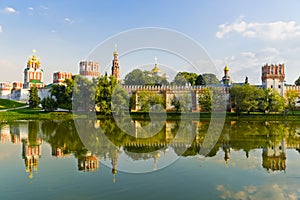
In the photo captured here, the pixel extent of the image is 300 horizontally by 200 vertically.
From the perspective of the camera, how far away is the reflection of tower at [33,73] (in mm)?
61275

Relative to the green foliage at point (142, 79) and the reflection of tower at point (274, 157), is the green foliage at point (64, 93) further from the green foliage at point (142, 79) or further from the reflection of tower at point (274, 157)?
the reflection of tower at point (274, 157)

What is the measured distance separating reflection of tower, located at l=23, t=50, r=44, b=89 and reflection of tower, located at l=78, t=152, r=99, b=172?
56212 millimetres

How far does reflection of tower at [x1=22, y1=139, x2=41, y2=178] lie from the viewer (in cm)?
809

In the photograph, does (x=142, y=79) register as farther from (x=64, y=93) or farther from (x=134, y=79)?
(x=64, y=93)

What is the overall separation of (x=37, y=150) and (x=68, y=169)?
11.9ft

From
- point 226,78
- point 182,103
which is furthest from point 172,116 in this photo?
point 226,78

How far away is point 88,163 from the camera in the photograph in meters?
8.84

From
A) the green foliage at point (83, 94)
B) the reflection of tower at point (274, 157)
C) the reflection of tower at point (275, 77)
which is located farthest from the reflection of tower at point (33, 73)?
the reflection of tower at point (274, 157)

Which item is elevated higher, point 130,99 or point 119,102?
point 130,99

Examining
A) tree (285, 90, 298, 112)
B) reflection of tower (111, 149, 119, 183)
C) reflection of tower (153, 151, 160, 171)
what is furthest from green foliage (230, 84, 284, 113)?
reflection of tower (111, 149, 119, 183)

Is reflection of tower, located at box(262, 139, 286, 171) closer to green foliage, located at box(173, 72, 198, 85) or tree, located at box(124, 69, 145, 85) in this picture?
green foliage, located at box(173, 72, 198, 85)

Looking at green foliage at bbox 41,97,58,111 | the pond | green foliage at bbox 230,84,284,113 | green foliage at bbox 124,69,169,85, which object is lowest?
the pond

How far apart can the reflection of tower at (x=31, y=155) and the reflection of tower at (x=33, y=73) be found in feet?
172

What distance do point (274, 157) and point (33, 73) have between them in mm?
61900
